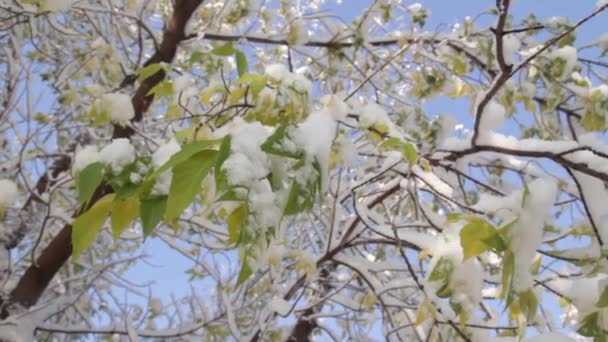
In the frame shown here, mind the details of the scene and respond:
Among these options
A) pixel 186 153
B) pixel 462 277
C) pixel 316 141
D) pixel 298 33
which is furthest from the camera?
pixel 298 33

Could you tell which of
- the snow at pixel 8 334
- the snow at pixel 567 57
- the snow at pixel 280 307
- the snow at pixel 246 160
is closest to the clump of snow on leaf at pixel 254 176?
the snow at pixel 246 160

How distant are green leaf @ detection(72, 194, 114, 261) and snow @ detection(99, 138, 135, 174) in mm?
51

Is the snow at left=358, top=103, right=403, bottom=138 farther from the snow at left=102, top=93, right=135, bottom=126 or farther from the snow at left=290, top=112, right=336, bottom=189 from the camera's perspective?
the snow at left=102, top=93, right=135, bottom=126

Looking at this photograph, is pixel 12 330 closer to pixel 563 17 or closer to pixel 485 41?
pixel 485 41

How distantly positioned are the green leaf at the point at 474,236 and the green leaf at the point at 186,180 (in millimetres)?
385

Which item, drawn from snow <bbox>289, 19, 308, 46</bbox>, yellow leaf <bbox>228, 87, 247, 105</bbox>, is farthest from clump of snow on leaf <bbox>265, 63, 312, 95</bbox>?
snow <bbox>289, 19, 308, 46</bbox>

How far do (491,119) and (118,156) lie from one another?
883mm

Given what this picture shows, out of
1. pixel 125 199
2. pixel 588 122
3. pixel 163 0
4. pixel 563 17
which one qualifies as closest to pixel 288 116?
pixel 125 199

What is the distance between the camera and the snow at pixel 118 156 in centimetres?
83

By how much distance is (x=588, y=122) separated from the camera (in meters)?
1.97

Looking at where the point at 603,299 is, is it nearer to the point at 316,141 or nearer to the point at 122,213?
the point at 316,141

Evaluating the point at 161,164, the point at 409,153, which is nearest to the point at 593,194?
the point at 409,153

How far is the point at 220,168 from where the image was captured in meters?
0.66

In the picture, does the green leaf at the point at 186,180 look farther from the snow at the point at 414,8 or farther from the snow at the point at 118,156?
the snow at the point at 414,8
